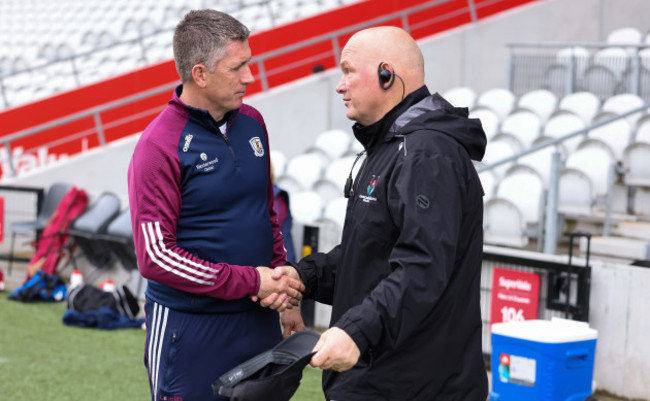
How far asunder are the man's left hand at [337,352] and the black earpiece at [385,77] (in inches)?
27.7

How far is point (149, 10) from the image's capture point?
16.4 meters

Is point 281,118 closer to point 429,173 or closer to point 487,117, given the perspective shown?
point 487,117

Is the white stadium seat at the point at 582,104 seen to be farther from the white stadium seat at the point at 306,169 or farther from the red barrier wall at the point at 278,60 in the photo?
the red barrier wall at the point at 278,60

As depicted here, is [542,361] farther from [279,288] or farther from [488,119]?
[488,119]

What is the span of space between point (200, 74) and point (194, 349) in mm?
849

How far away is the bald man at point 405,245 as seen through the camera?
2275mm

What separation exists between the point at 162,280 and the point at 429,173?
3.02 feet

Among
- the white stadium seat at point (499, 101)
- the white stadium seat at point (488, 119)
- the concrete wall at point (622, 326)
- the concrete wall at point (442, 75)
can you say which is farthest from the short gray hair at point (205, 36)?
the white stadium seat at point (499, 101)

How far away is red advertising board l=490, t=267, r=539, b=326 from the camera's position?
5.90 meters

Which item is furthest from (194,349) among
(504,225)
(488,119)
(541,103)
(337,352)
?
(541,103)

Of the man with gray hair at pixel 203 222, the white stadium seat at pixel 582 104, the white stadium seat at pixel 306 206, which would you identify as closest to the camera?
the man with gray hair at pixel 203 222

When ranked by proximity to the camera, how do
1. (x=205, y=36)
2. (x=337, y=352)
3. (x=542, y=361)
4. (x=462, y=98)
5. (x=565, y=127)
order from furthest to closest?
1. (x=462, y=98)
2. (x=565, y=127)
3. (x=542, y=361)
4. (x=205, y=36)
5. (x=337, y=352)

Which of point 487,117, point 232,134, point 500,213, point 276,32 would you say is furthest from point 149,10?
point 232,134

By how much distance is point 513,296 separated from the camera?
6.02 m
